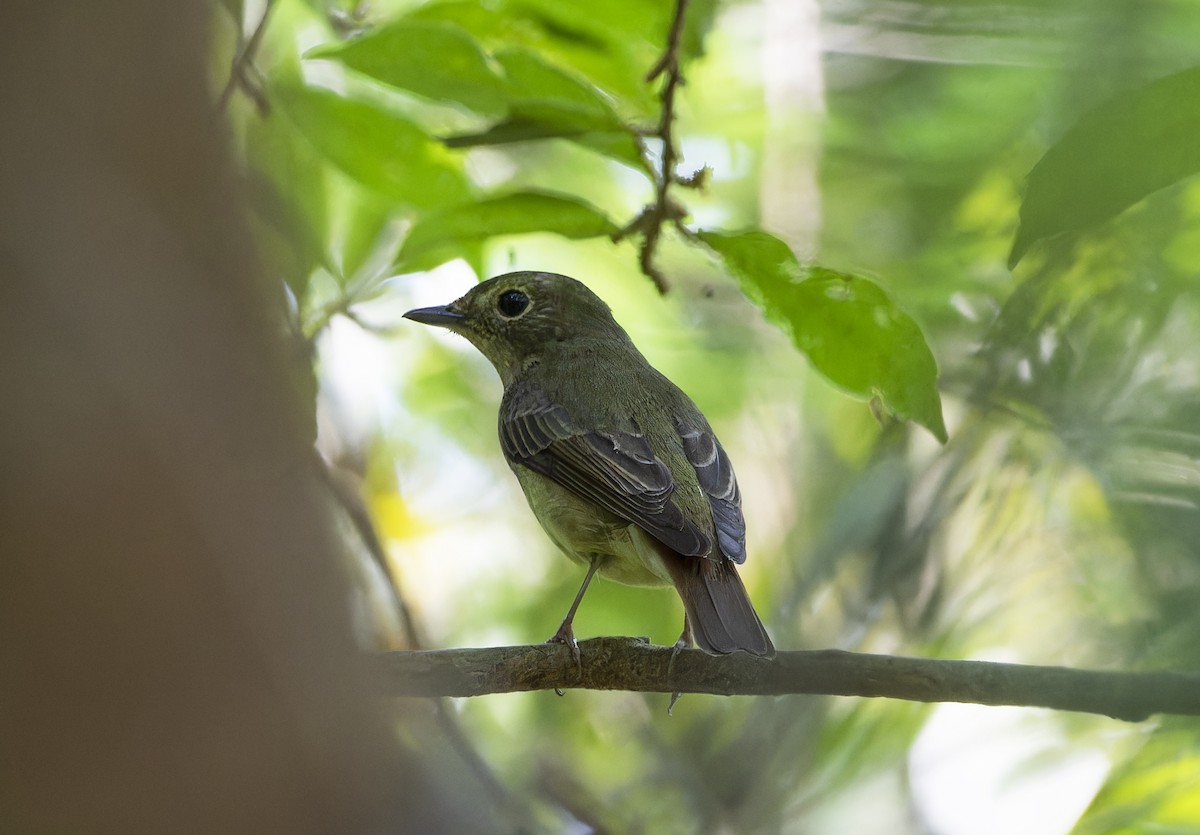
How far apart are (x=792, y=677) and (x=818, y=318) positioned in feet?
2.76

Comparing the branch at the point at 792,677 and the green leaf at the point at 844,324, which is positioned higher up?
the green leaf at the point at 844,324

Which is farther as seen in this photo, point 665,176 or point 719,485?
point 719,485

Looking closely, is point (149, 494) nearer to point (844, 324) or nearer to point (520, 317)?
point (844, 324)

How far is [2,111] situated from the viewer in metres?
0.84

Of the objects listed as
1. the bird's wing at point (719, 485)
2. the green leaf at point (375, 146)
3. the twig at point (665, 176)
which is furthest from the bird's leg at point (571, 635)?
the green leaf at point (375, 146)

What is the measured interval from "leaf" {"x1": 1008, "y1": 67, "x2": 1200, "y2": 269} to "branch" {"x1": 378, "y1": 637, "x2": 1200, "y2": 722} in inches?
35.2

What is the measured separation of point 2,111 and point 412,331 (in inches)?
164

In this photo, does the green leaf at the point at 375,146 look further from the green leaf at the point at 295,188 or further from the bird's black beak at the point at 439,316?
the bird's black beak at the point at 439,316

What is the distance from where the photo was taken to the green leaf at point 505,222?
2781 mm

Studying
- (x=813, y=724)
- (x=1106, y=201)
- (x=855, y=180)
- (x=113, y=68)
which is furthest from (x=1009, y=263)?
(x=855, y=180)

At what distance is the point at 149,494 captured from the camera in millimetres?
825

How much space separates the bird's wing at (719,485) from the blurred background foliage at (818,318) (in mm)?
753

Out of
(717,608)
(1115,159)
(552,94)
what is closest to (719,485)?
(717,608)

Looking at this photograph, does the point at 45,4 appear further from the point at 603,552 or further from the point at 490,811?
the point at 603,552
